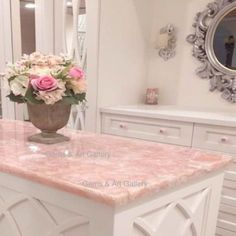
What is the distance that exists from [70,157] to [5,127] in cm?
70

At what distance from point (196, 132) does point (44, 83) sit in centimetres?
135

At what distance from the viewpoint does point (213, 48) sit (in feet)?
8.71

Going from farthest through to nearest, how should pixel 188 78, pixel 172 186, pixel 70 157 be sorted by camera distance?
pixel 188 78 < pixel 70 157 < pixel 172 186

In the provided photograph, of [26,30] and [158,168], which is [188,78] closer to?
[26,30]

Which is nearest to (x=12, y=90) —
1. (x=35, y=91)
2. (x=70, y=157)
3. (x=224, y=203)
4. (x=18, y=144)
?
(x=35, y=91)

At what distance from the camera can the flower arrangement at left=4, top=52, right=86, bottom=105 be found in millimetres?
1157

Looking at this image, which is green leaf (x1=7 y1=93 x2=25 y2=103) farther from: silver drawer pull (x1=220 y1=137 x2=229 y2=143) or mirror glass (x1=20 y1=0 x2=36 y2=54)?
mirror glass (x1=20 y1=0 x2=36 y2=54)

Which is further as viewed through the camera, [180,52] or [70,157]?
[180,52]

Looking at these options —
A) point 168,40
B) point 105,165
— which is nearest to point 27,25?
point 168,40

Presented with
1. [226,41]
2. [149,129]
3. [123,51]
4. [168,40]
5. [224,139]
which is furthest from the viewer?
[168,40]

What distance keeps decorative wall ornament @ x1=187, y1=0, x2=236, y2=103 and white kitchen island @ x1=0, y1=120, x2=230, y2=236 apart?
154cm

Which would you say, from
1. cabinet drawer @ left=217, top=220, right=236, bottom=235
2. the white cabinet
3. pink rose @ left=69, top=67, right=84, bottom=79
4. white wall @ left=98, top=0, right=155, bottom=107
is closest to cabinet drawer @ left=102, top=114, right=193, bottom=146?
the white cabinet

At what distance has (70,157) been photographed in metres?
1.10

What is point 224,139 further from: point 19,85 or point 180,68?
point 19,85
